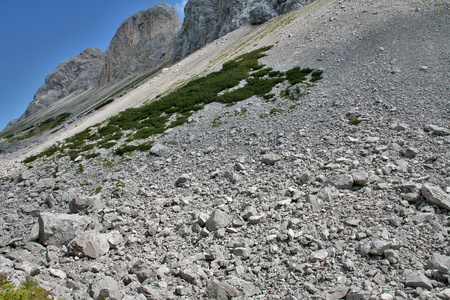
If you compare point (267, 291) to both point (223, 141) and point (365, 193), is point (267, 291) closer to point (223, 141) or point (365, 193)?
point (365, 193)

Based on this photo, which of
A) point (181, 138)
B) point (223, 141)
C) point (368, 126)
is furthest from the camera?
point (181, 138)

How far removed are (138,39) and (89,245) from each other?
123250mm

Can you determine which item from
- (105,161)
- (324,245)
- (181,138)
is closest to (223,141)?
(181,138)

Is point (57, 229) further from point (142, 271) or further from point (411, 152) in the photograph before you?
point (411, 152)

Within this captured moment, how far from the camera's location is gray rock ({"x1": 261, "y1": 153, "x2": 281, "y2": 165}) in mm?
10839

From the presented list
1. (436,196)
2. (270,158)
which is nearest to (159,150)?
(270,158)

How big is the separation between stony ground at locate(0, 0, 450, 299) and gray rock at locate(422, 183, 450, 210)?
0.13 ft

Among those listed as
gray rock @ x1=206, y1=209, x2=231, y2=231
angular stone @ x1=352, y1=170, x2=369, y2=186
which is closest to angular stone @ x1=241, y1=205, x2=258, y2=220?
gray rock @ x1=206, y1=209, x2=231, y2=231

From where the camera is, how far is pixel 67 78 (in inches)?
5787

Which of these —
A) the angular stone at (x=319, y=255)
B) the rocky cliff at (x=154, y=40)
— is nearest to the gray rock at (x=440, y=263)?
the angular stone at (x=319, y=255)

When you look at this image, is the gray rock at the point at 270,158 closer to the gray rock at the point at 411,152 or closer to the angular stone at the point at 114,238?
the gray rock at the point at 411,152

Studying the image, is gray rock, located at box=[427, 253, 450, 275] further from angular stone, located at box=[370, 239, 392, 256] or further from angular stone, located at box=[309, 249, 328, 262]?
angular stone, located at box=[309, 249, 328, 262]

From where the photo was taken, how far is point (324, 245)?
6.66 m

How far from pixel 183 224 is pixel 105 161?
857 cm
